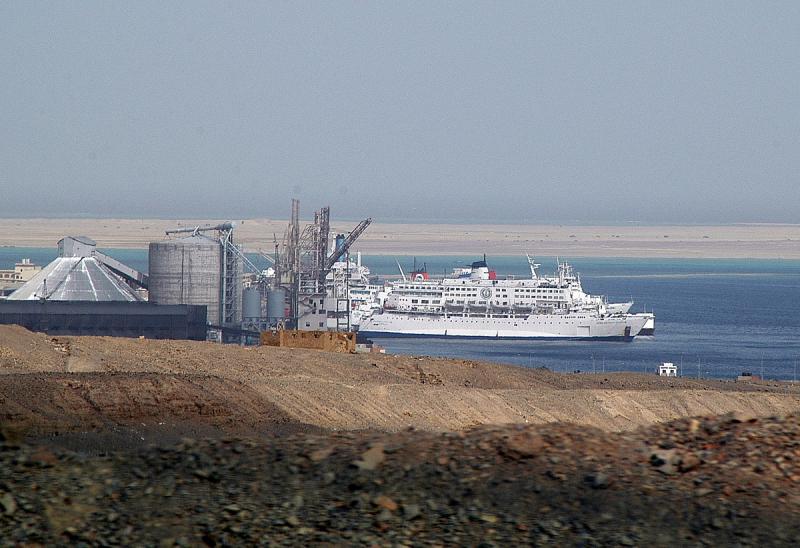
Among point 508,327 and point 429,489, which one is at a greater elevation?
point 429,489

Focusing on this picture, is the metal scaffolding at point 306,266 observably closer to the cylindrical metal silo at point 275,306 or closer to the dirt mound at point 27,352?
the cylindrical metal silo at point 275,306

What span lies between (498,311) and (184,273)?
67.5ft

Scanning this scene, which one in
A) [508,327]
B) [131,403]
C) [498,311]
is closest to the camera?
[131,403]

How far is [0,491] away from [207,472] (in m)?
0.89

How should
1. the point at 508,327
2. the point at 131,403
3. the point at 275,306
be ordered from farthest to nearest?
the point at 508,327 < the point at 275,306 < the point at 131,403

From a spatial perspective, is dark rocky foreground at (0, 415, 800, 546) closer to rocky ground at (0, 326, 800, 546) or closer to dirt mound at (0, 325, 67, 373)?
rocky ground at (0, 326, 800, 546)

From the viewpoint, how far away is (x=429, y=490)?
4867 millimetres

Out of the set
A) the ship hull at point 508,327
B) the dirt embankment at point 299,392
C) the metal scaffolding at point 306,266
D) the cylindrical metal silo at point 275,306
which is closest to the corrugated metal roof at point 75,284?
the cylindrical metal silo at point 275,306

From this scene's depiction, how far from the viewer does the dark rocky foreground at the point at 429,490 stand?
448 cm

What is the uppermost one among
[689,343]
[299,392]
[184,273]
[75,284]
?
[184,273]

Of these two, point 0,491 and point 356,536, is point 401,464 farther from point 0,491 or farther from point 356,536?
point 0,491

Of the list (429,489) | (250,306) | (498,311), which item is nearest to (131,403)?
(429,489)

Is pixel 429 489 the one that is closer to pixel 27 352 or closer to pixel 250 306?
pixel 27 352

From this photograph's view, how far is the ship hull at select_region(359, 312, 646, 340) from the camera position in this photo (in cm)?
5425
